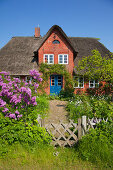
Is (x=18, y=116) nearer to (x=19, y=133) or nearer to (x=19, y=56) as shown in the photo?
(x=19, y=133)

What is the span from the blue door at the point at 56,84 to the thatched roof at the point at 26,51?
229 centimetres

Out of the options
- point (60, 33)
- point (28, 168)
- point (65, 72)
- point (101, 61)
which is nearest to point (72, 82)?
point (65, 72)

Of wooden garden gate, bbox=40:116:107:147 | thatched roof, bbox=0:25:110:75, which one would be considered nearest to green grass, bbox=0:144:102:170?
wooden garden gate, bbox=40:116:107:147

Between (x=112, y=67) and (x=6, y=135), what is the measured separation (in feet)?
29.9

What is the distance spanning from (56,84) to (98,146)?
11.7m

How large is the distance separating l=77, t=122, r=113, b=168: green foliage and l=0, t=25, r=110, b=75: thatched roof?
38.8 ft

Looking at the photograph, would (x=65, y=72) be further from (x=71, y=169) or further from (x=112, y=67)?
(x=71, y=169)

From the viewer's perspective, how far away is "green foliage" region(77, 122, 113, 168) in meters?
3.91

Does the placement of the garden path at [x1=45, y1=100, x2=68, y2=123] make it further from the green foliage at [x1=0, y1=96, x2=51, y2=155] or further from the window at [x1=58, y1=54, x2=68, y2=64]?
the window at [x1=58, y1=54, x2=68, y2=64]

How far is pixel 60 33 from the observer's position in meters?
15.2

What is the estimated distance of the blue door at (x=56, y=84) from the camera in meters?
15.4

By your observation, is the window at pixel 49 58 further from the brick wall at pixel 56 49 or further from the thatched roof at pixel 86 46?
the thatched roof at pixel 86 46

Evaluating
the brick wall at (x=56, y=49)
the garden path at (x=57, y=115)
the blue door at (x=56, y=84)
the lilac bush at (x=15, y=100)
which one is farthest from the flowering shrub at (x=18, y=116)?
the brick wall at (x=56, y=49)

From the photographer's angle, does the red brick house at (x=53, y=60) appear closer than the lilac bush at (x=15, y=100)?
No
